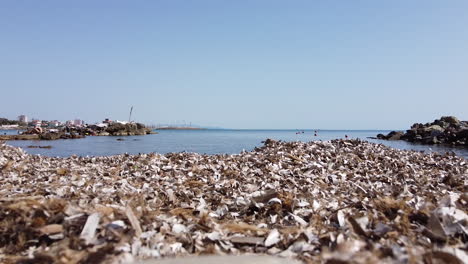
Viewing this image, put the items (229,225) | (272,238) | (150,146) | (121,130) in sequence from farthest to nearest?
(121,130) → (150,146) → (229,225) → (272,238)

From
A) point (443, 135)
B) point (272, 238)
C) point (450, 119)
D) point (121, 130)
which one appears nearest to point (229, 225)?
point (272, 238)

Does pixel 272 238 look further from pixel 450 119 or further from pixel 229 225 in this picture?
pixel 450 119

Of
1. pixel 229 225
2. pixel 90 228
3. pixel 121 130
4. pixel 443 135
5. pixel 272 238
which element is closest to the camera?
pixel 90 228

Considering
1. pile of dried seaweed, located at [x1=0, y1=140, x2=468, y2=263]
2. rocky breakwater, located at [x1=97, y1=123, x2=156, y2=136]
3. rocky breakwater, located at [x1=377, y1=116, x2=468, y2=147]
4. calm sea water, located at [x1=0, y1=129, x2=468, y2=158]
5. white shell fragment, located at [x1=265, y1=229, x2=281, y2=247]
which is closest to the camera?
pile of dried seaweed, located at [x1=0, y1=140, x2=468, y2=263]

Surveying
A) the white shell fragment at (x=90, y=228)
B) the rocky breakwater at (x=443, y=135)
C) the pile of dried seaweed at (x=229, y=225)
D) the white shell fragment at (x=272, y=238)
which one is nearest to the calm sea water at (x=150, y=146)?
the rocky breakwater at (x=443, y=135)

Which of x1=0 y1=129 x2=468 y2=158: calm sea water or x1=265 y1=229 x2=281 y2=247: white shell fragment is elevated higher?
x1=265 y1=229 x2=281 y2=247: white shell fragment

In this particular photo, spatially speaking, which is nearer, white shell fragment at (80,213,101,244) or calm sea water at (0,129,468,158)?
white shell fragment at (80,213,101,244)

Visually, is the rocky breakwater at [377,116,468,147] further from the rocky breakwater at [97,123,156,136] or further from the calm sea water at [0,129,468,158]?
the rocky breakwater at [97,123,156,136]

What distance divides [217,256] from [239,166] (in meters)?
5.03

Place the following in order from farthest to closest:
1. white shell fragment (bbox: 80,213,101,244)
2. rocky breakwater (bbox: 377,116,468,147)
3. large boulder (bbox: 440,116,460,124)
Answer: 1. large boulder (bbox: 440,116,460,124)
2. rocky breakwater (bbox: 377,116,468,147)
3. white shell fragment (bbox: 80,213,101,244)

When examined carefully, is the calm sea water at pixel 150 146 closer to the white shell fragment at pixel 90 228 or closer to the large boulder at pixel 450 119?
the white shell fragment at pixel 90 228

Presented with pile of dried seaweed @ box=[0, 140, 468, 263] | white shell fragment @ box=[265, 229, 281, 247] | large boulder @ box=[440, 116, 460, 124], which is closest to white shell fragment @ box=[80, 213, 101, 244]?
pile of dried seaweed @ box=[0, 140, 468, 263]

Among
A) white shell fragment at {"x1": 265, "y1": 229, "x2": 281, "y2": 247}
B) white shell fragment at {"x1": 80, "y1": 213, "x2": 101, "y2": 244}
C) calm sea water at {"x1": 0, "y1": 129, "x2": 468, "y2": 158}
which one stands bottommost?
calm sea water at {"x1": 0, "y1": 129, "x2": 468, "y2": 158}

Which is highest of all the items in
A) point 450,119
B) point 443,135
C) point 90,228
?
point 450,119
